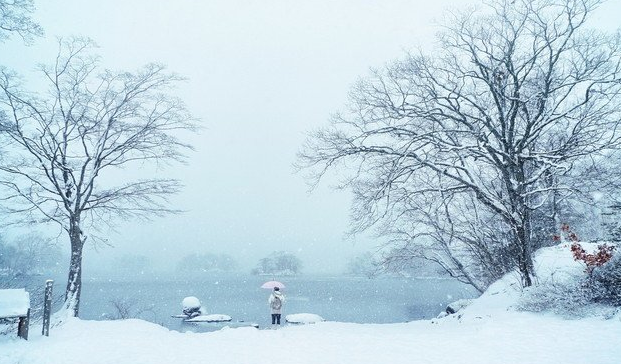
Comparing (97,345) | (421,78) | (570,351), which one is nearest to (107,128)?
(97,345)

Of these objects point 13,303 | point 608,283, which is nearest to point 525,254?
point 608,283

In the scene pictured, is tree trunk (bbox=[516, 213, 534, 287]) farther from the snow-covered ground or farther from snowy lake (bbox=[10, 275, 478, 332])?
snowy lake (bbox=[10, 275, 478, 332])

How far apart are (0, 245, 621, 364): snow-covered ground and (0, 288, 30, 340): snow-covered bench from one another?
14.6 inches

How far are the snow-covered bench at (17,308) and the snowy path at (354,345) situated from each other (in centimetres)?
42

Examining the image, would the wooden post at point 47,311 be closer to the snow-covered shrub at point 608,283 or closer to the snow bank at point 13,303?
the snow bank at point 13,303

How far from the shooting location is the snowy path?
735 centimetres

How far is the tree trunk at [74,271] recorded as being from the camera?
14.3 meters

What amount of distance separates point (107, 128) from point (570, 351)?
16.9 meters

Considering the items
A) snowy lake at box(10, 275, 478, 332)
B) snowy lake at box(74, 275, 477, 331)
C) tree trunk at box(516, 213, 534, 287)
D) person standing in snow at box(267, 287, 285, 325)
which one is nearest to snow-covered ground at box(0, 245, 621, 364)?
tree trunk at box(516, 213, 534, 287)

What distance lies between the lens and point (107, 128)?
50.2 feet

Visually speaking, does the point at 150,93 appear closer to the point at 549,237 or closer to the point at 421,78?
the point at 421,78

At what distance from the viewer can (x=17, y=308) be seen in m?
9.98

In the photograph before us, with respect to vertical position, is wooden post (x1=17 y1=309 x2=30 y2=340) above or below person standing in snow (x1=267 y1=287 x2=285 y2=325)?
above

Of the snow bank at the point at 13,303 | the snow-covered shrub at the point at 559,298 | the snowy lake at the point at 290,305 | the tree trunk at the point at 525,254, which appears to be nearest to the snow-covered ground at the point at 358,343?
the snow-covered shrub at the point at 559,298
